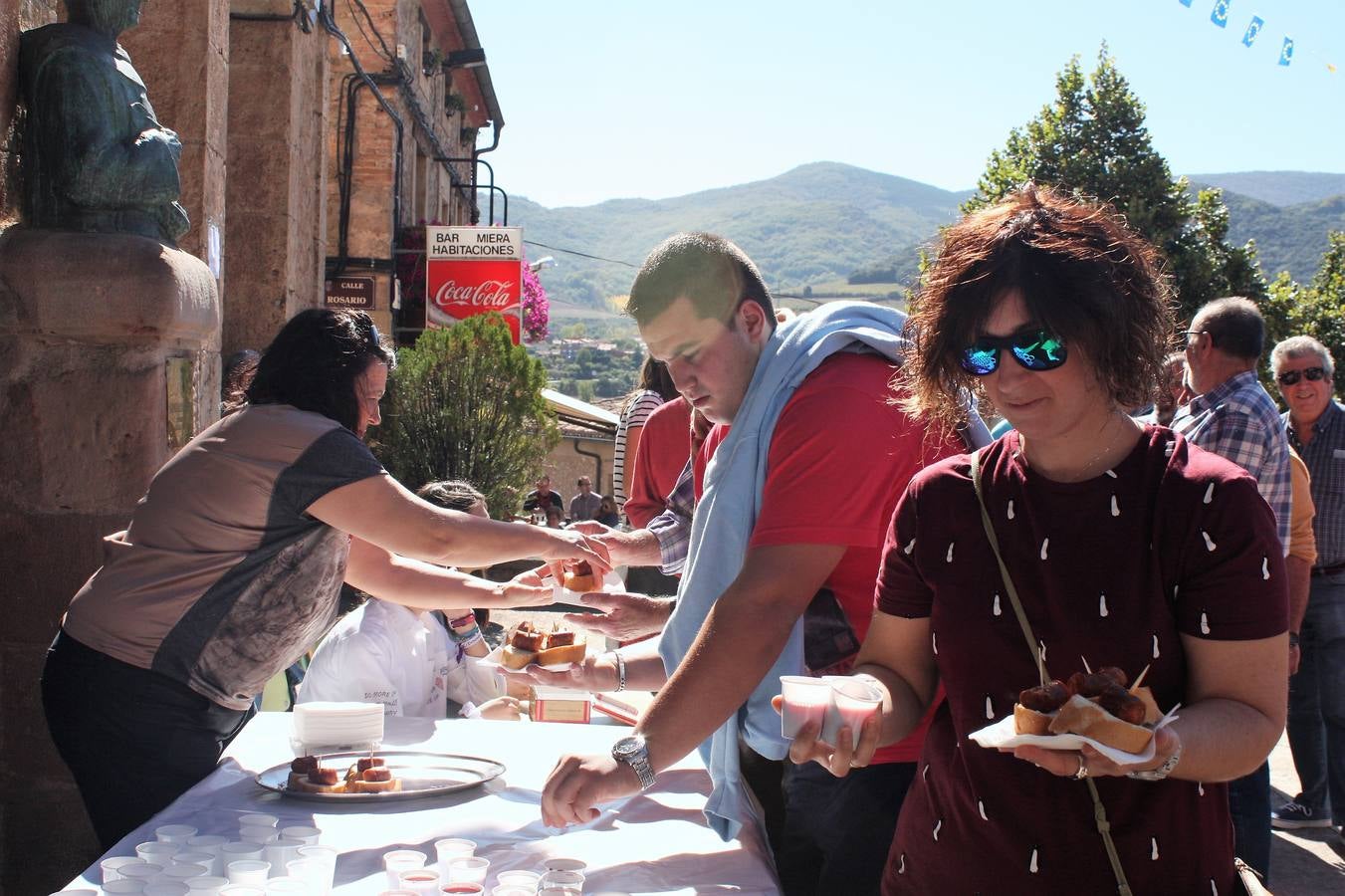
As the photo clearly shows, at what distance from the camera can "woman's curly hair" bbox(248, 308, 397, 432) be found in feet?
9.93

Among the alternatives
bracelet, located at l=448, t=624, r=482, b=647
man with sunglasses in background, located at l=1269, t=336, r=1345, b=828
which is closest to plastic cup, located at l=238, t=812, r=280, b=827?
bracelet, located at l=448, t=624, r=482, b=647

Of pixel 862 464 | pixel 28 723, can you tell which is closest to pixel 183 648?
pixel 28 723

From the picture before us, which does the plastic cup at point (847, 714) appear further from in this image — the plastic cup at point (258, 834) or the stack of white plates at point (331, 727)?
the stack of white plates at point (331, 727)

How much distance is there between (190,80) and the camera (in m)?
5.05

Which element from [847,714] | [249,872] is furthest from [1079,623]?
[249,872]

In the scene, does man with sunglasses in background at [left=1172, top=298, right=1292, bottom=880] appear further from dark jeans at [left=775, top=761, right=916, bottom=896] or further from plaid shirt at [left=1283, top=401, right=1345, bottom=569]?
dark jeans at [left=775, top=761, right=916, bottom=896]

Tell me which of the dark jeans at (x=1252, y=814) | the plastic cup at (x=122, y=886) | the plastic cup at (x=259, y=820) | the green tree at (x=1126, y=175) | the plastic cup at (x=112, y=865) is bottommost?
the dark jeans at (x=1252, y=814)

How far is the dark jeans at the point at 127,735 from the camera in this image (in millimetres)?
2727

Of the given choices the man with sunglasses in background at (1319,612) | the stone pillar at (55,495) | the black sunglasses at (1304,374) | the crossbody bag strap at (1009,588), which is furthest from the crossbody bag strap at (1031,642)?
the black sunglasses at (1304,374)

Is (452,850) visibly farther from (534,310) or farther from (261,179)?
(534,310)

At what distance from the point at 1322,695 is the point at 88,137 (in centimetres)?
547

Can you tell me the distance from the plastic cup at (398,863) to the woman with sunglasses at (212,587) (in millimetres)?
961

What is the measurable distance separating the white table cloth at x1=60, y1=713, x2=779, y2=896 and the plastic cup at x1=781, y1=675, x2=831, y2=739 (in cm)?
67

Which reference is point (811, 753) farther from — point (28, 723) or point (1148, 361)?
point (28, 723)
